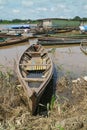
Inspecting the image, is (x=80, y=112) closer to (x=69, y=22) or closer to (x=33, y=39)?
(x=33, y=39)

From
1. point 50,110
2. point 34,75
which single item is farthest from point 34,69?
point 50,110

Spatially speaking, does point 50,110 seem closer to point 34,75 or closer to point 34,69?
point 34,75

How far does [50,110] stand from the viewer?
6523mm

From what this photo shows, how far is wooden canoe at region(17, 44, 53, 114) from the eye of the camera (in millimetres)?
6445

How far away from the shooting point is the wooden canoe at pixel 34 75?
6.45 metres

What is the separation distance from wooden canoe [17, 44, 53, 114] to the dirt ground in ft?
1.04

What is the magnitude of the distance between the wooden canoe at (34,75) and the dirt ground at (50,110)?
12.5 inches

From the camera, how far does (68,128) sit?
4.77 meters

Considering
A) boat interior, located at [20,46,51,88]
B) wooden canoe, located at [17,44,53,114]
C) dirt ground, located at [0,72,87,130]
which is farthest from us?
boat interior, located at [20,46,51,88]

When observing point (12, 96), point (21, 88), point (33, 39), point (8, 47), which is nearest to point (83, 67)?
point (21, 88)

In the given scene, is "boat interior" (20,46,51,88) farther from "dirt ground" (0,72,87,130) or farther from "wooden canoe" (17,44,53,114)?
"dirt ground" (0,72,87,130)

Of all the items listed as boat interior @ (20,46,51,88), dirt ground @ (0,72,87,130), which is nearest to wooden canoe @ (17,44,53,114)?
boat interior @ (20,46,51,88)

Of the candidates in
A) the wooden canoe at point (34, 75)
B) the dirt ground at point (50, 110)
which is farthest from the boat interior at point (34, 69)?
the dirt ground at point (50, 110)

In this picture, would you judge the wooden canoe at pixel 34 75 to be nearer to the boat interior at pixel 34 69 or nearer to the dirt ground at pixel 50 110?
the boat interior at pixel 34 69
